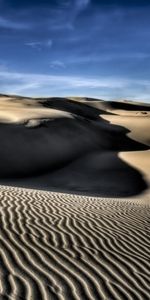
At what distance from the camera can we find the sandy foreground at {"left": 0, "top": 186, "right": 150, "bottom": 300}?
202 inches

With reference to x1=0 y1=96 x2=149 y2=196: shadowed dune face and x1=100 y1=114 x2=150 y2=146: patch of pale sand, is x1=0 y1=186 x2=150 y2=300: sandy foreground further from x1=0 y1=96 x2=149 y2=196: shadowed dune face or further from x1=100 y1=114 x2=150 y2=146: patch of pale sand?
x1=100 y1=114 x2=150 y2=146: patch of pale sand

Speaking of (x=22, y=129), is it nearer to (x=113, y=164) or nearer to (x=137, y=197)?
(x=113, y=164)

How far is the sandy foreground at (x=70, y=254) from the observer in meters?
5.14

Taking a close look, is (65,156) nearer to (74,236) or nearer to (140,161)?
(140,161)

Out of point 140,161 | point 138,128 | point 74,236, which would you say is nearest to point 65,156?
point 140,161

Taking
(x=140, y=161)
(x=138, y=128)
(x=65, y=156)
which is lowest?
(x=140, y=161)

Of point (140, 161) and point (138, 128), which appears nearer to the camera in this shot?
point (140, 161)

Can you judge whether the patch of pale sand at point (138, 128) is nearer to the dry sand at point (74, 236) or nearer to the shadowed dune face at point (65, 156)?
the shadowed dune face at point (65, 156)

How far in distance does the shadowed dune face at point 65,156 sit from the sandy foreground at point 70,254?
337 inches

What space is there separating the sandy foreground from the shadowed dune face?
28.1 ft

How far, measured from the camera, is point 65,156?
25.0 metres

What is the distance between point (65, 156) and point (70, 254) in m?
18.6

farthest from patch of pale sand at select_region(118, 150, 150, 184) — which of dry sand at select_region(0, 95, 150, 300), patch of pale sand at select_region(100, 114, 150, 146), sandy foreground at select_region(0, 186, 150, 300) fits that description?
sandy foreground at select_region(0, 186, 150, 300)

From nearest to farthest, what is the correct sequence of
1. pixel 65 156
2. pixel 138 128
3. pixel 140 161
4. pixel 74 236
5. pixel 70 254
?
1. pixel 70 254
2. pixel 74 236
3. pixel 140 161
4. pixel 65 156
5. pixel 138 128
